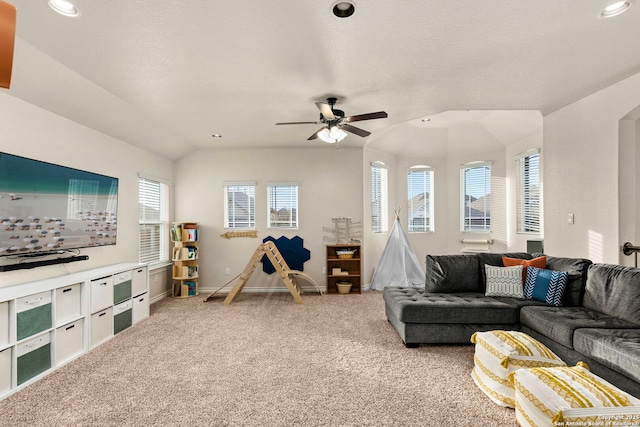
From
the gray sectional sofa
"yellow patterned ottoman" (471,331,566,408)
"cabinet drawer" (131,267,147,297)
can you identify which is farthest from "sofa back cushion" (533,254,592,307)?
"cabinet drawer" (131,267,147,297)

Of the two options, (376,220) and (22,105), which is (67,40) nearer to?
(22,105)

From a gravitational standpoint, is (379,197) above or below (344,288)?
above

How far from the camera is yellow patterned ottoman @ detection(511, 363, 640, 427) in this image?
1688mm

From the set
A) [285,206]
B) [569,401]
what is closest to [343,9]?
[569,401]

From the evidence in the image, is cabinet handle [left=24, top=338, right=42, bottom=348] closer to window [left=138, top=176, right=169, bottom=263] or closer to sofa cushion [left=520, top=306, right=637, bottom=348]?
window [left=138, top=176, right=169, bottom=263]

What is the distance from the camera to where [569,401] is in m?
1.77

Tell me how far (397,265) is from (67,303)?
16.2ft

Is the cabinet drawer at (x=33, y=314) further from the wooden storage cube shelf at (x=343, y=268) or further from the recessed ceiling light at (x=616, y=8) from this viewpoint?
the recessed ceiling light at (x=616, y=8)

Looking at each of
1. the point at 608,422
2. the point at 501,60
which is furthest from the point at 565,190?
the point at 608,422

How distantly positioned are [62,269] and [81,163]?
1183mm

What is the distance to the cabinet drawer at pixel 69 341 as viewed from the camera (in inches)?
121

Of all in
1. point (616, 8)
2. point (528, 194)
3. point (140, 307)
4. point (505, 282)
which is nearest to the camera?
point (616, 8)

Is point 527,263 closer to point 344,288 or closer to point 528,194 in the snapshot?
point 528,194

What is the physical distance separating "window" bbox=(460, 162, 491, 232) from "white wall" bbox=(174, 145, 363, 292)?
228cm
